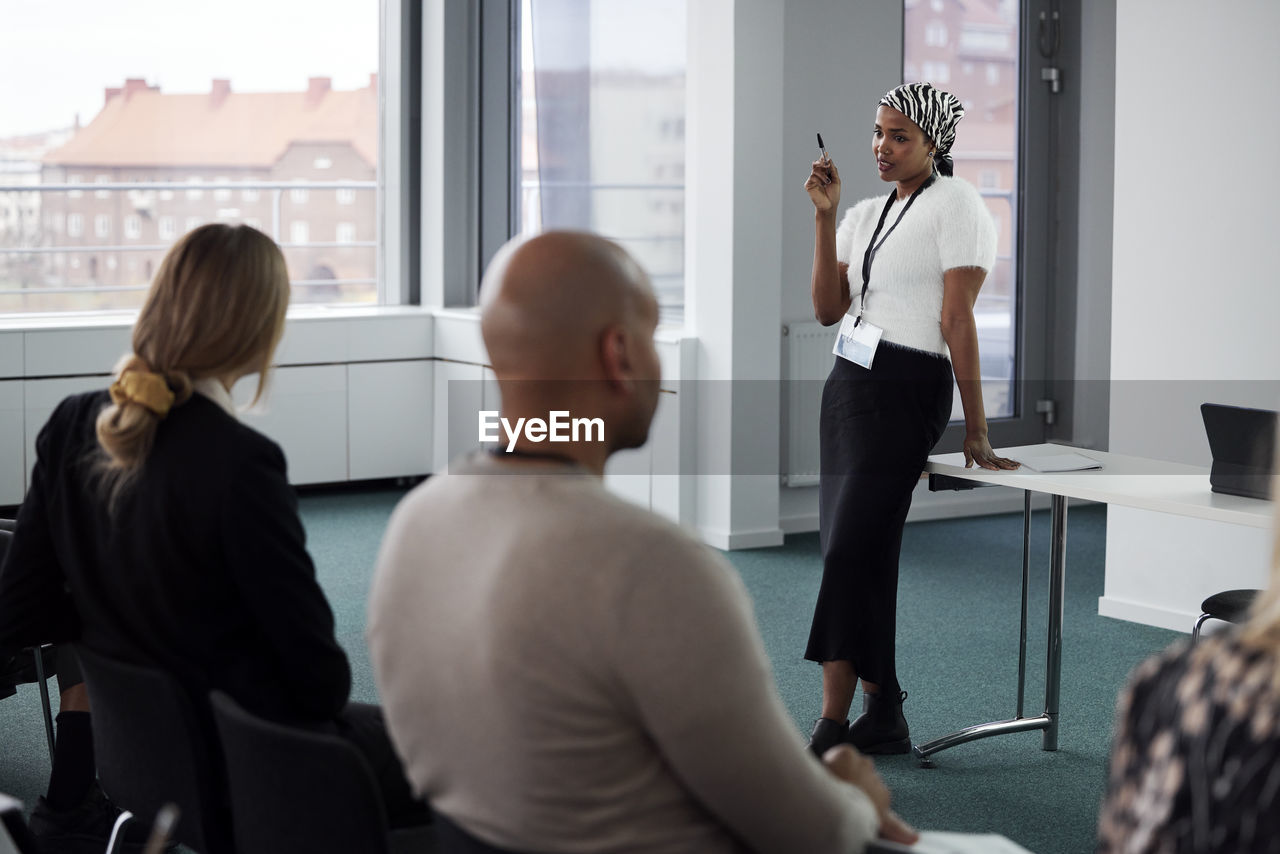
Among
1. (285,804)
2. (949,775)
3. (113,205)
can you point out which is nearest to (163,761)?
(285,804)

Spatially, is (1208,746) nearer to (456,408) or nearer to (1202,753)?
(1202,753)

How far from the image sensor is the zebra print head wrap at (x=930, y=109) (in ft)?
11.0

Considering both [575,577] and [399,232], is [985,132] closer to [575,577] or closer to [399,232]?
[399,232]

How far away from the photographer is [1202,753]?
1.12 metres

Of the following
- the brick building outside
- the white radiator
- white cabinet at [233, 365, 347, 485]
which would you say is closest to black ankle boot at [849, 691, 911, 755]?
the white radiator

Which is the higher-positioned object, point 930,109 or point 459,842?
point 930,109

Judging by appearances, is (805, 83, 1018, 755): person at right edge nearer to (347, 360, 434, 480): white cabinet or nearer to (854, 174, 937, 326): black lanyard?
(854, 174, 937, 326): black lanyard

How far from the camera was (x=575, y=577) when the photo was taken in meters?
1.34

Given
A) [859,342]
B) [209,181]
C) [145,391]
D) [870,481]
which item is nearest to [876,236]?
[859,342]

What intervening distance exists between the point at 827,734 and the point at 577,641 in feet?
7.29

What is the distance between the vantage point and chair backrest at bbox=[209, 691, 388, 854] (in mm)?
1597

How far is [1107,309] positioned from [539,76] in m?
2.89

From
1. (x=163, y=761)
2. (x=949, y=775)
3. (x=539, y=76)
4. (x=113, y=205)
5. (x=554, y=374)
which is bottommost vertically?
(x=949, y=775)

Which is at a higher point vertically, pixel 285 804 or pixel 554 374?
pixel 554 374
